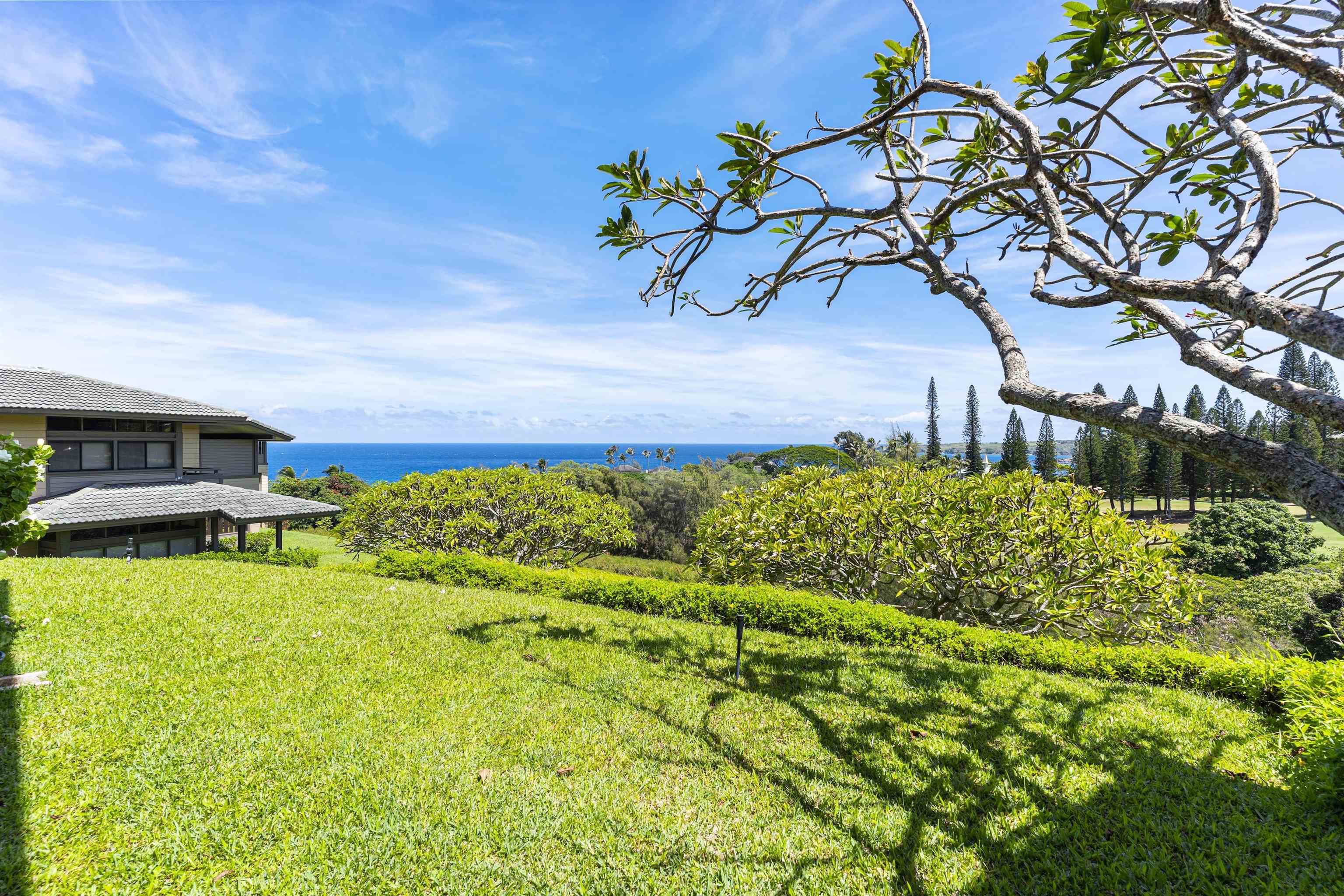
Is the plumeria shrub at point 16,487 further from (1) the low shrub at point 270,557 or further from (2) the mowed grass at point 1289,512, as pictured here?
(2) the mowed grass at point 1289,512

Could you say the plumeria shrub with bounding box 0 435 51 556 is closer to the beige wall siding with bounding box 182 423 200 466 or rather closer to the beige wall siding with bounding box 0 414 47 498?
the beige wall siding with bounding box 0 414 47 498

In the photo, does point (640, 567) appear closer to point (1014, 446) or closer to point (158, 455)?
point (158, 455)

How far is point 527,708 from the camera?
15.7 ft

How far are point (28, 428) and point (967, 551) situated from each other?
23.0 m

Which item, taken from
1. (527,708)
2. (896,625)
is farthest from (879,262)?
(896,625)

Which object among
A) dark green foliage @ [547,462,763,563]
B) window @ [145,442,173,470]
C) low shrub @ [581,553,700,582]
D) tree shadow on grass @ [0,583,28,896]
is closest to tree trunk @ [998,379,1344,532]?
tree shadow on grass @ [0,583,28,896]

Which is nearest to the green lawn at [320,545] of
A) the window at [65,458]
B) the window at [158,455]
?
the window at [158,455]

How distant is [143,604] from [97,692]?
3.22 meters

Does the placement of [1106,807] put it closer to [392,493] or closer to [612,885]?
[612,885]

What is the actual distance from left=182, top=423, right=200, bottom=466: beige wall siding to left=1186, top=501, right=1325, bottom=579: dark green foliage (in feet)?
142

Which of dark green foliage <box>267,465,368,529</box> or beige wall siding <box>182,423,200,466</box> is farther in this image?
dark green foliage <box>267,465,368,529</box>

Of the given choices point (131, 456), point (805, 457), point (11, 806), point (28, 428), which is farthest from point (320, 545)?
point (805, 457)

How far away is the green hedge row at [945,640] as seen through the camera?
4.65 m

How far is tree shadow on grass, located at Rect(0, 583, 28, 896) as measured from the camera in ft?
8.77
